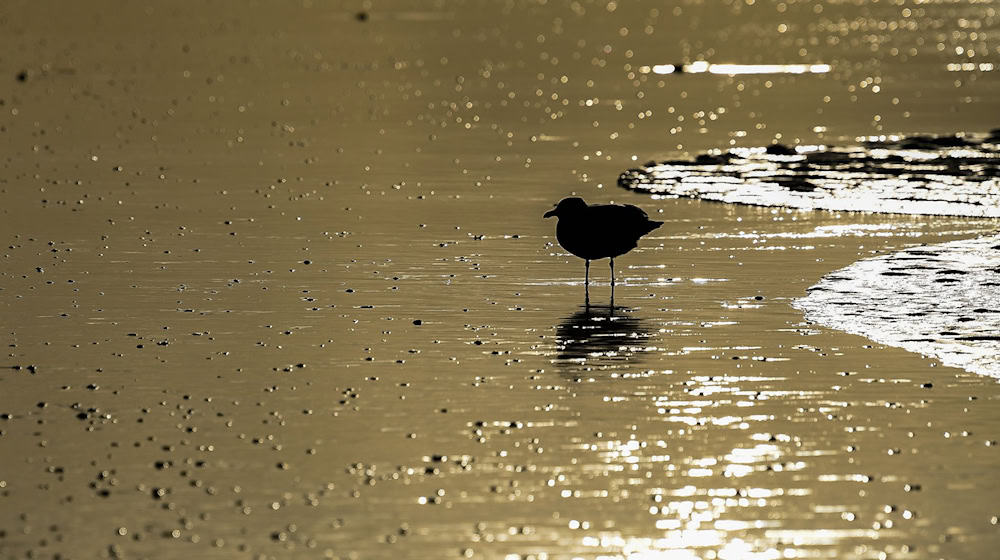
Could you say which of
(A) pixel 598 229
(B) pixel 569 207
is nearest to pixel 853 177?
(B) pixel 569 207

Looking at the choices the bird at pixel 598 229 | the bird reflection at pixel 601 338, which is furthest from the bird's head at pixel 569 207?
the bird reflection at pixel 601 338

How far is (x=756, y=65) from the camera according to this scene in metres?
49.1

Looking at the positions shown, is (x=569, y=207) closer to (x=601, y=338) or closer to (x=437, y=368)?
(x=601, y=338)

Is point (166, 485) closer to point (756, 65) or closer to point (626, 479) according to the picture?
point (626, 479)

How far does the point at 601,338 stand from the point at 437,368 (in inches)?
74.7

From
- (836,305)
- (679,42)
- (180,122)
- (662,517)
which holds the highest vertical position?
(679,42)

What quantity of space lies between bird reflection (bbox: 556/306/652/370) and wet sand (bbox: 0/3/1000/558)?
0.05 metres

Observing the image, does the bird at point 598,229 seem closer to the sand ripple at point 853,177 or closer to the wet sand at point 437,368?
the wet sand at point 437,368

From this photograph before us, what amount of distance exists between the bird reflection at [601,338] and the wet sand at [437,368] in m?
0.05

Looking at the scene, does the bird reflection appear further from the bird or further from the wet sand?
the bird

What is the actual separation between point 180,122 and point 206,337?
20.4m

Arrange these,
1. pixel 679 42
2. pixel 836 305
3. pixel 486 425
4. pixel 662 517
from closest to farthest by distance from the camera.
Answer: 1. pixel 662 517
2. pixel 486 425
3. pixel 836 305
4. pixel 679 42

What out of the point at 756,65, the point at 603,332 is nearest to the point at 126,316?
the point at 603,332

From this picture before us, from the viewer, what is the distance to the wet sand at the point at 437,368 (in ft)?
33.8
